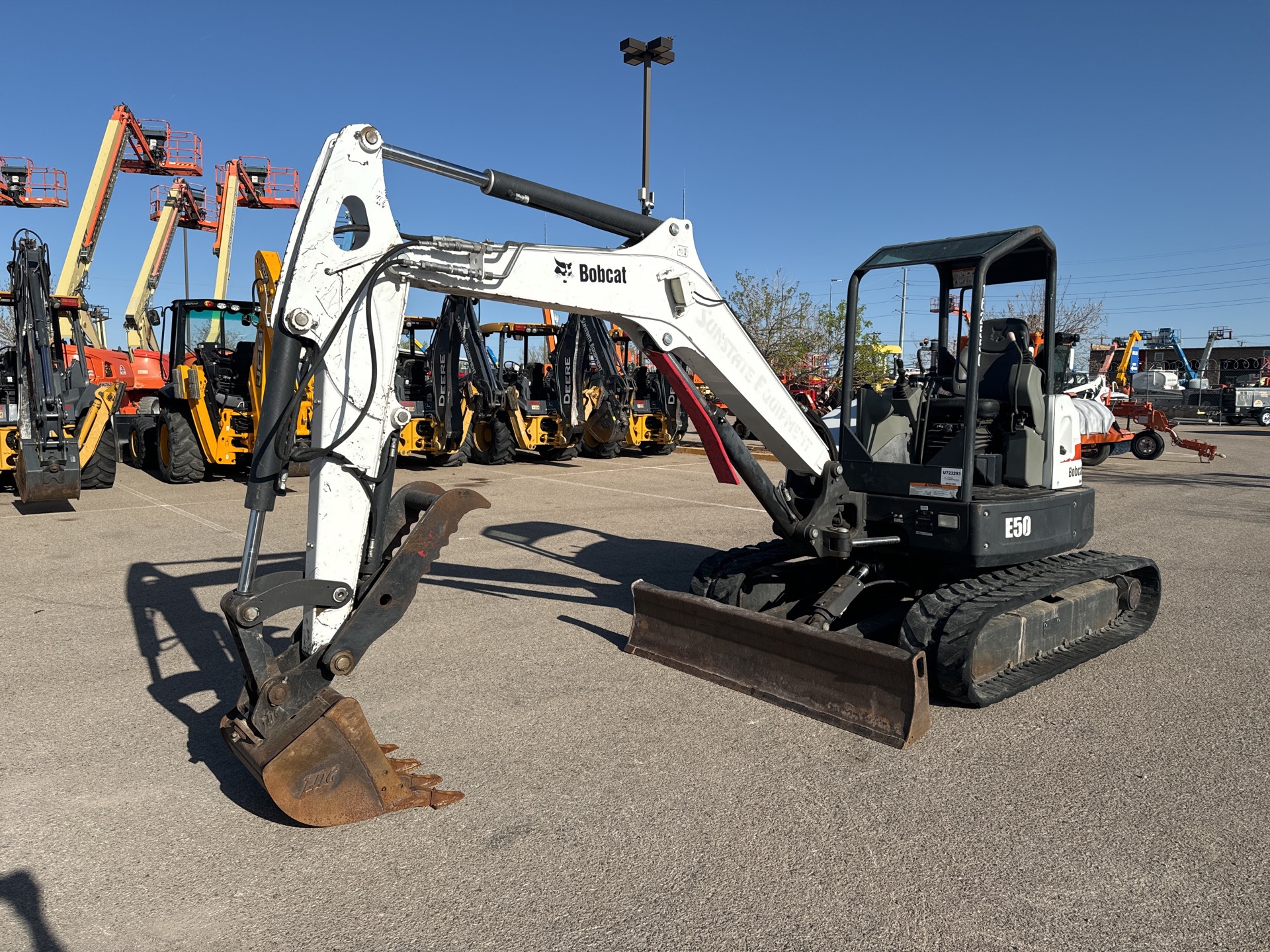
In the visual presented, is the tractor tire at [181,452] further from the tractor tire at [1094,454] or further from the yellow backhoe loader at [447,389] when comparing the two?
the tractor tire at [1094,454]

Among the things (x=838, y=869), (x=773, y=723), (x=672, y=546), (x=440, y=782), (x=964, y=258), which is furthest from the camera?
(x=672, y=546)

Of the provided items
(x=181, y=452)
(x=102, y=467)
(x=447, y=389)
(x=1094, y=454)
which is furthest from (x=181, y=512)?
(x=1094, y=454)

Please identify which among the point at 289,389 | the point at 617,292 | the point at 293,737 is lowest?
the point at 293,737

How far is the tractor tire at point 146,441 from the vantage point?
16.4 m

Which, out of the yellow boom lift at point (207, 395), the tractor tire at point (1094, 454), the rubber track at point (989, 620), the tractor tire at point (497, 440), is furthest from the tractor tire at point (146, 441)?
the tractor tire at point (1094, 454)

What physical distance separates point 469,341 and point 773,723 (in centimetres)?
1321

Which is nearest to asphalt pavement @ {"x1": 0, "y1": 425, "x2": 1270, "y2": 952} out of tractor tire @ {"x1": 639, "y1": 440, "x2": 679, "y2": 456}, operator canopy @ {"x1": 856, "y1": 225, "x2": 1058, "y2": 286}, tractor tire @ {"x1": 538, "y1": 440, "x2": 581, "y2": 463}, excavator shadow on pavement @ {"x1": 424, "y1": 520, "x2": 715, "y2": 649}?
excavator shadow on pavement @ {"x1": 424, "y1": 520, "x2": 715, "y2": 649}

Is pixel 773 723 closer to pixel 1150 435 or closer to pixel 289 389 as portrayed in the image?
pixel 289 389

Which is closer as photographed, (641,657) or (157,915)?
(157,915)

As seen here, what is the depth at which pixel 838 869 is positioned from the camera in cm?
357

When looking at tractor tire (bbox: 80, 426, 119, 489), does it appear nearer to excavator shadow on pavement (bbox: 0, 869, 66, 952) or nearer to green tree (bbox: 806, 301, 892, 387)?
excavator shadow on pavement (bbox: 0, 869, 66, 952)

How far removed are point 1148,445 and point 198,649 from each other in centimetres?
2281

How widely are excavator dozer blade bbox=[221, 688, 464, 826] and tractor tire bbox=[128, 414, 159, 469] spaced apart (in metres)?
13.9

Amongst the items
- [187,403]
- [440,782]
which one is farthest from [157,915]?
[187,403]
